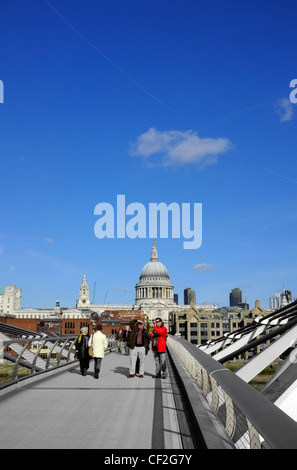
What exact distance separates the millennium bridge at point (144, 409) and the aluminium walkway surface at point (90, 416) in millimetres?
11

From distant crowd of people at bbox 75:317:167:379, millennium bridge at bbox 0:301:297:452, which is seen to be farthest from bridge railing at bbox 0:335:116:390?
distant crowd of people at bbox 75:317:167:379

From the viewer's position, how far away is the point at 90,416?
773 cm

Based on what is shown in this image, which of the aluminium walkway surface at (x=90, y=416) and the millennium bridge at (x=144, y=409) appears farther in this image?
the aluminium walkway surface at (x=90, y=416)

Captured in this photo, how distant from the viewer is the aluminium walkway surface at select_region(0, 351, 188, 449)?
19.5ft

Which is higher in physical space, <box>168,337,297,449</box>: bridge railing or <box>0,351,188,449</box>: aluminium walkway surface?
<box>168,337,297,449</box>: bridge railing

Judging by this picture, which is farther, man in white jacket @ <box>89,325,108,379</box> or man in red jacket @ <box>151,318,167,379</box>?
man in white jacket @ <box>89,325,108,379</box>

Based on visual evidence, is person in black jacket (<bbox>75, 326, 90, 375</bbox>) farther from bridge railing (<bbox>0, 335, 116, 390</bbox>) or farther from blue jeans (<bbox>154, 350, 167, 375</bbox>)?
blue jeans (<bbox>154, 350, 167, 375</bbox>)

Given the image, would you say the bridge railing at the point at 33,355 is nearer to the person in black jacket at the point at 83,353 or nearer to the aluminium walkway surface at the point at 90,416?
the aluminium walkway surface at the point at 90,416

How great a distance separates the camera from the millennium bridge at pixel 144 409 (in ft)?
14.2

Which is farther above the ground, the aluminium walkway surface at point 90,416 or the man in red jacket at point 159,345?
the man in red jacket at point 159,345

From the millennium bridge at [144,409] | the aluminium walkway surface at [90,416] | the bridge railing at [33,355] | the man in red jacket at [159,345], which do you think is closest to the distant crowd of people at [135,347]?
the man in red jacket at [159,345]

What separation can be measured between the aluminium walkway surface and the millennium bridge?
11 millimetres
